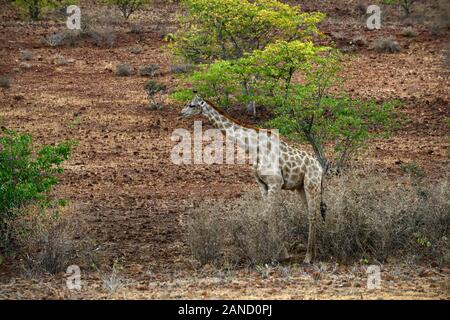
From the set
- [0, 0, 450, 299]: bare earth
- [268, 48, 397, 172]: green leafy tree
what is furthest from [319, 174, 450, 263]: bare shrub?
[268, 48, 397, 172]: green leafy tree

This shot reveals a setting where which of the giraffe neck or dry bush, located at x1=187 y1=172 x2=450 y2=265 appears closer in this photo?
dry bush, located at x1=187 y1=172 x2=450 y2=265

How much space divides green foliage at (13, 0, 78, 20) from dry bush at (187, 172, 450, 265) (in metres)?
20.6

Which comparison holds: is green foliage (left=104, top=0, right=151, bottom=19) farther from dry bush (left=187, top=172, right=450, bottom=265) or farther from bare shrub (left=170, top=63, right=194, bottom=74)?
dry bush (left=187, top=172, right=450, bottom=265)

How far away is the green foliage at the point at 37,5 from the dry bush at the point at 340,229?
2059 centimetres

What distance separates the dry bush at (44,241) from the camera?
10.1 m

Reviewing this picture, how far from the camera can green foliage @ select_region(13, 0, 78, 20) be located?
2983cm

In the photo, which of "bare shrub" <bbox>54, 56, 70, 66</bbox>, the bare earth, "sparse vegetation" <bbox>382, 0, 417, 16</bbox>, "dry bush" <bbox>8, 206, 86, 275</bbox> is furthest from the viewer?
"sparse vegetation" <bbox>382, 0, 417, 16</bbox>

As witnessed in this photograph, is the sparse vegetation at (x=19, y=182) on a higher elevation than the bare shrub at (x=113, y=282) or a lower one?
higher

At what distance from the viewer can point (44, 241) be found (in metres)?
10.2

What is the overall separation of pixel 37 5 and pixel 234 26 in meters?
12.8

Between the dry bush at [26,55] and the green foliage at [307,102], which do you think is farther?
the dry bush at [26,55]

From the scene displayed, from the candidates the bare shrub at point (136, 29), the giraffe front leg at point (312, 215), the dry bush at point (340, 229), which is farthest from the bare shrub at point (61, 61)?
the giraffe front leg at point (312, 215)

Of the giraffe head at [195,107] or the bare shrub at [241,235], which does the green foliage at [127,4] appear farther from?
the bare shrub at [241,235]

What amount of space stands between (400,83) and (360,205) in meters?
12.9
